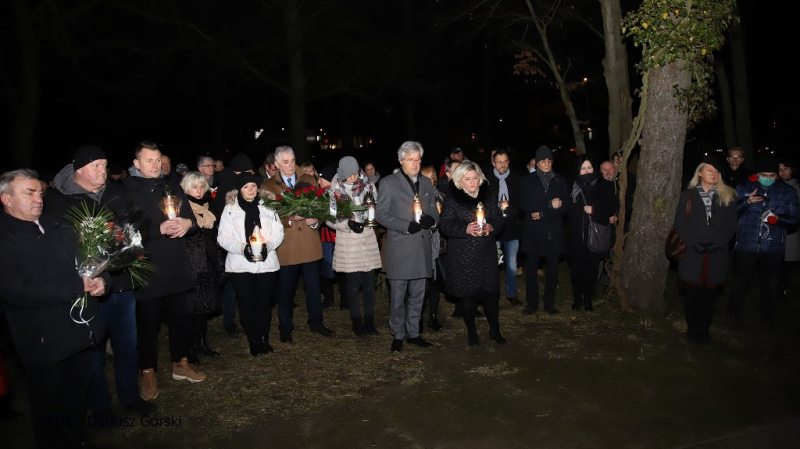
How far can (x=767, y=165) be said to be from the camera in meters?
7.51

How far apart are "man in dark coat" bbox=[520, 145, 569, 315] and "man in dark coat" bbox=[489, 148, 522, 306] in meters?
0.34

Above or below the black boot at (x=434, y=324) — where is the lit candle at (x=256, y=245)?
above

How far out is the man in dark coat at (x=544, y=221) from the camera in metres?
8.52

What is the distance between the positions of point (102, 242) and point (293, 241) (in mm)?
3041

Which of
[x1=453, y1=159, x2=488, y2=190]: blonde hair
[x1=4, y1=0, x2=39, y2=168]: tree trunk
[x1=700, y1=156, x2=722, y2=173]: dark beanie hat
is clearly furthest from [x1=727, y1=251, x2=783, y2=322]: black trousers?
[x1=4, y1=0, x2=39, y2=168]: tree trunk

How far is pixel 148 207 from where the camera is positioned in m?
5.52

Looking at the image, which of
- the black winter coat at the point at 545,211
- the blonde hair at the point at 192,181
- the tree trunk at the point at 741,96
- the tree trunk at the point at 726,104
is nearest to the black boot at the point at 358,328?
the blonde hair at the point at 192,181

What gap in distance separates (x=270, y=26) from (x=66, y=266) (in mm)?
18542

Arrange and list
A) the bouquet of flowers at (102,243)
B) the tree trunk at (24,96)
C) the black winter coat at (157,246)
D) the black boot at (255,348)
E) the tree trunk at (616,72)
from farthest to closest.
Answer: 1. the tree trunk at (24,96)
2. the tree trunk at (616,72)
3. the black boot at (255,348)
4. the black winter coat at (157,246)
5. the bouquet of flowers at (102,243)

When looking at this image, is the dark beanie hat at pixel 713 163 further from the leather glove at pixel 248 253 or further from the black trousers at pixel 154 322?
the black trousers at pixel 154 322

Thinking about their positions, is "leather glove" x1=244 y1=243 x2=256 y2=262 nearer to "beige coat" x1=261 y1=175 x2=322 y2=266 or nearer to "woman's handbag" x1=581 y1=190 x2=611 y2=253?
"beige coat" x1=261 y1=175 x2=322 y2=266

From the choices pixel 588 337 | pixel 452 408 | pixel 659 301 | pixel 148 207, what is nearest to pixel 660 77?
pixel 659 301

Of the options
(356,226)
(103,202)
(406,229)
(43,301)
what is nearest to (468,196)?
(406,229)

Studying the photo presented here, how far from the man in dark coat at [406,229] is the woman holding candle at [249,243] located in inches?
50.2
